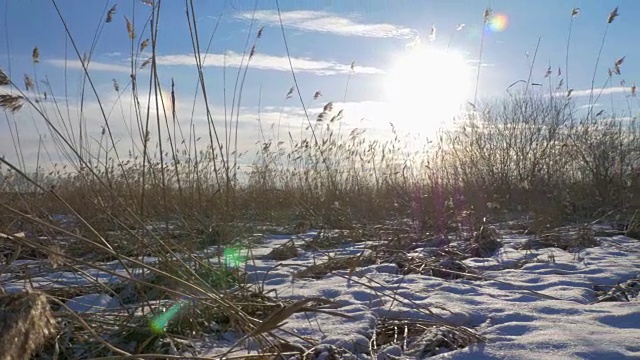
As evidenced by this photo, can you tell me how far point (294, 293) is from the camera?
191 centimetres

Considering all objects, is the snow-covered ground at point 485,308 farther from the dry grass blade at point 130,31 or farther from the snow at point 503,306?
the dry grass blade at point 130,31

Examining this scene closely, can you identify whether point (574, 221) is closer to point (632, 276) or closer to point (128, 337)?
point (632, 276)

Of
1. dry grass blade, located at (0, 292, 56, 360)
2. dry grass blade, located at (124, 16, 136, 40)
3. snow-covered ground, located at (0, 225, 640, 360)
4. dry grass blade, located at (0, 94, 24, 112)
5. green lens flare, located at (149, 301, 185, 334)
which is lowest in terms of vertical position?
snow-covered ground, located at (0, 225, 640, 360)

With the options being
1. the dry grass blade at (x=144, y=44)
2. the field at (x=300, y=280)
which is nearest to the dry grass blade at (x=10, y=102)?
the field at (x=300, y=280)

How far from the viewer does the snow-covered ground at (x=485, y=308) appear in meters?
1.30

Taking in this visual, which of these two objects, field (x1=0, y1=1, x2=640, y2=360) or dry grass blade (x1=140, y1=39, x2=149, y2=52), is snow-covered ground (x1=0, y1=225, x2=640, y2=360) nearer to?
field (x1=0, y1=1, x2=640, y2=360)

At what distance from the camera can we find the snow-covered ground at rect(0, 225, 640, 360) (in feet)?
4.26

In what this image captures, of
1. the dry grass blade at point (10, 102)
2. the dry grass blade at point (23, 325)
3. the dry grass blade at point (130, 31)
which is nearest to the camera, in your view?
the dry grass blade at point (23, 325)

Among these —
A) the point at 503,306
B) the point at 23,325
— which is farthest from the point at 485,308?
the point at 23,325

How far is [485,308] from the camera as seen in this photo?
1.66 meters

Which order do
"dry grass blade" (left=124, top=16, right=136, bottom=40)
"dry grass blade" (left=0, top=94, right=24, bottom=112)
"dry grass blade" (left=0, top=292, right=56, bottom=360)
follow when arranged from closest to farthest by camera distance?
"dry grass blade" (left=0, top=292, right=56, bottom=360) < "dry grass blade" (left=0, top=94, right=24, bottom=112) < "dry grass blade" (left=124, top=16, right=136, bottom=40)

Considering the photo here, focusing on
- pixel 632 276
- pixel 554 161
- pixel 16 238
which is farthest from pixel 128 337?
pixel 554 161

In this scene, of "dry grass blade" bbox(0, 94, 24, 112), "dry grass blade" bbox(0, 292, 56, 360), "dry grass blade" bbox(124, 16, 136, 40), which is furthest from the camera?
"dry grass blade" bbox(124, 16, 136, 40)

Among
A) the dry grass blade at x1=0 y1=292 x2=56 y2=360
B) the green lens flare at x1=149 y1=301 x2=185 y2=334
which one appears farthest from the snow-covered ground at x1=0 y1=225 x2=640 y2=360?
the dry grass blade at x1=0 y1=292 x2=56 y2=360
